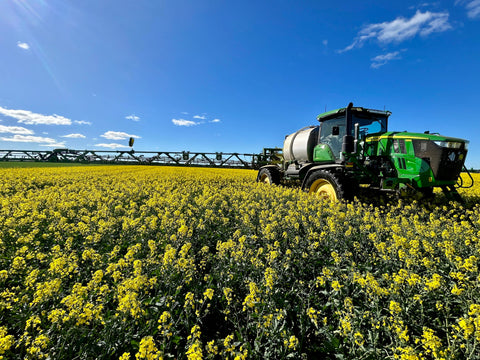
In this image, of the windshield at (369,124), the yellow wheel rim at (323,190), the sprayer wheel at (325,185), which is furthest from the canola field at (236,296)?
the windshield at (369,124)

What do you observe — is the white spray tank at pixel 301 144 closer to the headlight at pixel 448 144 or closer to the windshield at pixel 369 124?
the windshield at pixel 369 124

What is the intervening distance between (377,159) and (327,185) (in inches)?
67.0

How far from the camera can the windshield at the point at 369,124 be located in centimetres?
750

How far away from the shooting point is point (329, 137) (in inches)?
324

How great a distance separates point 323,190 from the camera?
7188 millimetres

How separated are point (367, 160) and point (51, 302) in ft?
26.2

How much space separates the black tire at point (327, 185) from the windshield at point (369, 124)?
6.92 ft

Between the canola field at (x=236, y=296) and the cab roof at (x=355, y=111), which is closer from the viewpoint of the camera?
the canola field at (x=236, y=296)

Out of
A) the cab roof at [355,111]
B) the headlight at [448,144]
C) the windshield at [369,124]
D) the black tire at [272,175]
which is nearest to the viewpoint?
the headlight at [448,144]

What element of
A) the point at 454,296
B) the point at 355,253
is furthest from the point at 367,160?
the point at 454,296

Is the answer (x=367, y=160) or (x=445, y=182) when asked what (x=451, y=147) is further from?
(x=367, y=160)

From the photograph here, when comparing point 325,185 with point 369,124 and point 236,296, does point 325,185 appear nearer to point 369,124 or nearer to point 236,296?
point 369,124

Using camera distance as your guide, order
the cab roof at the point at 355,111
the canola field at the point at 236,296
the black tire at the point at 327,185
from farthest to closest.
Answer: the cab roof at the point at 355,111 → the black tire at the point at 327,185 → the canola field at the point at 236,296

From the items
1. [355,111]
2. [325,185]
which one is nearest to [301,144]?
[355,111]
